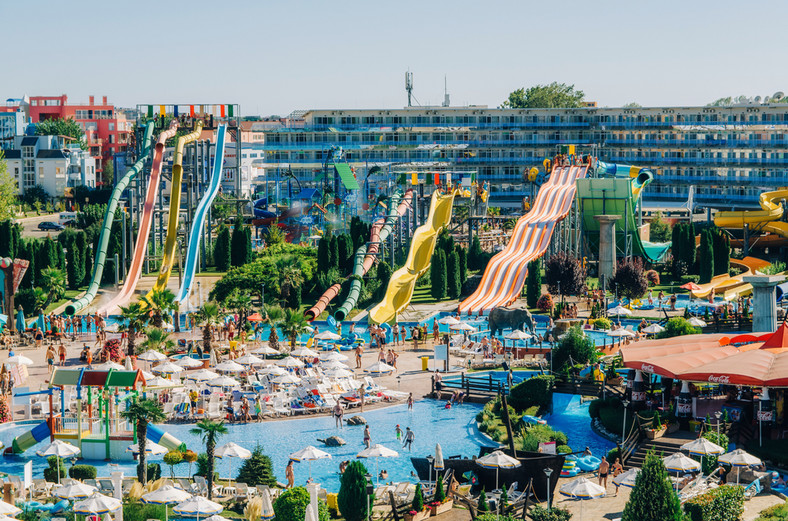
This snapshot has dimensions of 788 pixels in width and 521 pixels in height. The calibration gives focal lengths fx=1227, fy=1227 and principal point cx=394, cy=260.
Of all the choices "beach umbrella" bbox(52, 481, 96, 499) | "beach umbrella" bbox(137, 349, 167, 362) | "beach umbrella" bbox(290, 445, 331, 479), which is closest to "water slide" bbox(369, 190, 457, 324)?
"beach umbrella" bbox(137, 349, 167, 362)

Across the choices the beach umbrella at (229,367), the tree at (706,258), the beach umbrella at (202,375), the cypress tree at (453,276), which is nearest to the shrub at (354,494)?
the beach umbrella at (202,375)

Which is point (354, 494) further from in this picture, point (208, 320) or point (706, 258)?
point (706, 258)

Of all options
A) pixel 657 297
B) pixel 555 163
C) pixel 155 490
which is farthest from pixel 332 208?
pixel 155 490

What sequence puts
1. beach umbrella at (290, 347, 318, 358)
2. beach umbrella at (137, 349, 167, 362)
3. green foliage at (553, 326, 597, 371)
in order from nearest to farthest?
1. green foliage at (553, 326, 597, 371)
2. beach umbrella at (137, 349, 167, 362)
3. beach umbrella at (290, 347, 318, 358)

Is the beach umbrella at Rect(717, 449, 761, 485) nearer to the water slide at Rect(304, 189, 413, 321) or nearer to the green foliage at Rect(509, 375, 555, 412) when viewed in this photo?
the green foliage at Rect(509, 375, 555, 412)

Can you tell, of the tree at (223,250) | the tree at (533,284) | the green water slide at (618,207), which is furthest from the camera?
the tree at (223,250)

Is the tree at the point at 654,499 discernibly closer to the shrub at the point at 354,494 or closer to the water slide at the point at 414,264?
the shrub at the point at 354,494
